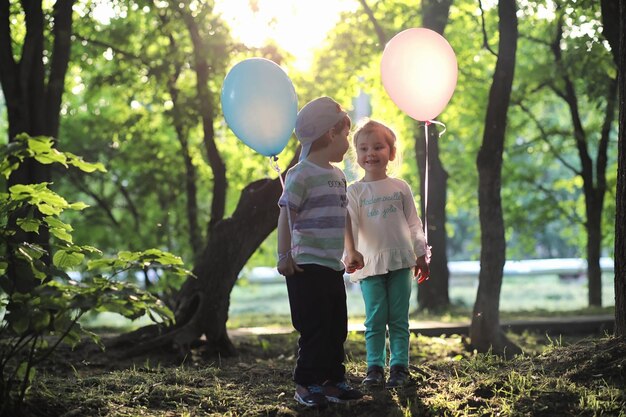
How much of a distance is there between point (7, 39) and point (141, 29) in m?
7.56

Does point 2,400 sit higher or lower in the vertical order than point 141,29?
lower

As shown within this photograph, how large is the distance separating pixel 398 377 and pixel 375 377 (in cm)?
15

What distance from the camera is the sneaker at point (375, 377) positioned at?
5.00 metres

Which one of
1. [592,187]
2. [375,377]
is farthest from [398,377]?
[592,187]

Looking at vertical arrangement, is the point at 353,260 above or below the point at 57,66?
below

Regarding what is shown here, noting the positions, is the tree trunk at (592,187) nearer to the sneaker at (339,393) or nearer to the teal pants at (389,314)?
the teal pants at (389,314)

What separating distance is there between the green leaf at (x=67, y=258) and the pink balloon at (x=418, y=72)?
270 cm

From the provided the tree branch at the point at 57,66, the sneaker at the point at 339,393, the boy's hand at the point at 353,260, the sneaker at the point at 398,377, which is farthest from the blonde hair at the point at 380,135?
the tree branch at the point at 57,66

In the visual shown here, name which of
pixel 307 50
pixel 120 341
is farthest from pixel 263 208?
pixel 307 50

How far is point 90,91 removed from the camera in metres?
15.9

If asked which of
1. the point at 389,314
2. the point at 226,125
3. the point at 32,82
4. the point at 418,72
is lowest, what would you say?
the point at 389,314

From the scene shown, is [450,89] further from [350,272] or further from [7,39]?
[7,39]

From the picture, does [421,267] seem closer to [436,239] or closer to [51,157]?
[51,157]

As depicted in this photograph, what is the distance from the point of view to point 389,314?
17.0 ft
